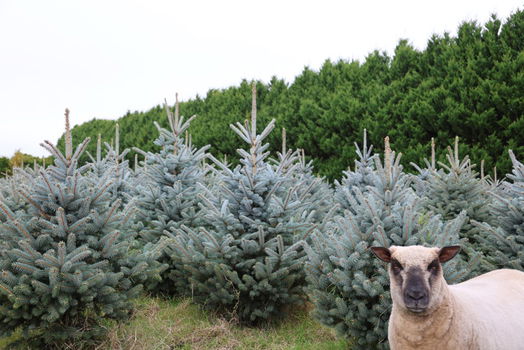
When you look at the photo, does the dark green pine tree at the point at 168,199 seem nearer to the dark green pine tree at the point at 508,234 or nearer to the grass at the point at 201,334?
the grass at the point at 201,334

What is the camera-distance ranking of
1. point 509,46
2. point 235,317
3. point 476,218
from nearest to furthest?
point 235,317
point 476,218
point 509,46

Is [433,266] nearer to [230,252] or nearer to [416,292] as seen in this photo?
[416,292]

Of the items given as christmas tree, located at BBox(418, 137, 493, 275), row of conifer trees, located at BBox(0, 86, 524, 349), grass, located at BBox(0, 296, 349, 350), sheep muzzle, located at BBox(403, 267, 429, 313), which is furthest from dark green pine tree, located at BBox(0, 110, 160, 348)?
christmas tree, located at BBox(418, 137, 493, 275)

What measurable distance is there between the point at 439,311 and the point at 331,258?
1.56 m

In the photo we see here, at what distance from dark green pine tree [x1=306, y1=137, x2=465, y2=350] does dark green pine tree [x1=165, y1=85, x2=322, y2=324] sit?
1.89ft

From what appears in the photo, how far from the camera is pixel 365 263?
16.0ft

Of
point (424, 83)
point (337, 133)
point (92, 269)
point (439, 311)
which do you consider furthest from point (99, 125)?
point (439, 311)

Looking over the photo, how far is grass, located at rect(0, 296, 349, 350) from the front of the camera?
217 inches

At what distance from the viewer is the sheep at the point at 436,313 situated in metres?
3.35

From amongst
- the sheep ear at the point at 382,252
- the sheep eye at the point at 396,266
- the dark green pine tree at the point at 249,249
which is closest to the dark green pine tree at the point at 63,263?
the dark green pine tree at the point at 249,249

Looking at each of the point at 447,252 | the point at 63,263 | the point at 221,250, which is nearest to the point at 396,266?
the point at 447,252

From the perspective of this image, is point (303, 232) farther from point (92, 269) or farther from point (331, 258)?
point (92, 269)

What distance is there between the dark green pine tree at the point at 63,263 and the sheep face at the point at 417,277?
295cm

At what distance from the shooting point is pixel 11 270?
4930 mm
